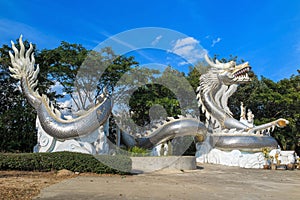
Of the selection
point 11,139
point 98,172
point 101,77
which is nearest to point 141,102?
point 101,77

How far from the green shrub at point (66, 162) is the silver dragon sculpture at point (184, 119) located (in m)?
1.60

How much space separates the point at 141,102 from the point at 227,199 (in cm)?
1004

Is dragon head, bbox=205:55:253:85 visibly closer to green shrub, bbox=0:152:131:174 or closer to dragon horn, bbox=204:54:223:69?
dragon horn, bbox=204:54:223:69

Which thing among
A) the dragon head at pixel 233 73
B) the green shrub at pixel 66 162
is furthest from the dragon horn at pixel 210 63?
the green shrub at pixel 66 162

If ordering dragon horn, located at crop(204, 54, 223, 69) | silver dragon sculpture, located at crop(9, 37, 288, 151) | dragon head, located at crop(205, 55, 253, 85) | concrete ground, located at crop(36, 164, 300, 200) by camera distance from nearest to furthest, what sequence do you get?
concrete ground, located at crop(36, 164, 300, 200)
silver dragon sculpture, located at crop(9, 37, 288, 151)
dragon head, located at crop(205, 55, 253, 85)
dragon horn, located at crop(204, 54, 223, 69)

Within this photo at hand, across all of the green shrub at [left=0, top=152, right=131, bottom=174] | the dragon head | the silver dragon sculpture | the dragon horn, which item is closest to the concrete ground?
the green shrub at [left=0, top=152, right=131, bottom=174]

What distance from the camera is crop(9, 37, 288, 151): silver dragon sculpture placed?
865 cm

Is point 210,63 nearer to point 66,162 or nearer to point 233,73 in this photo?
point 233,73

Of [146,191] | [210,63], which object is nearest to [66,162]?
[146,191]

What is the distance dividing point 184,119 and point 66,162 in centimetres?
509

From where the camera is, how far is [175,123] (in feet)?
35.2

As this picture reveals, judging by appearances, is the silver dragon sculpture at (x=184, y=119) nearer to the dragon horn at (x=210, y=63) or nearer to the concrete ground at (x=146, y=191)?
the dragon horn at (x=210, y=63)

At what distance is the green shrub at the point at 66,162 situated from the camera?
271 inches

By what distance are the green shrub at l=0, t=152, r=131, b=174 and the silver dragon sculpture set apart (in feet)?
5.24
